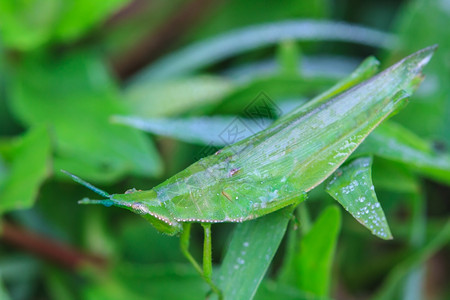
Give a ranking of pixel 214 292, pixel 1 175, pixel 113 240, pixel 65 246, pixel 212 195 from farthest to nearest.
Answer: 1. pixel 113 240
2. pixel 65 246
3. pixel 1 175
4. pixel 214 292
5. pixel 212 195

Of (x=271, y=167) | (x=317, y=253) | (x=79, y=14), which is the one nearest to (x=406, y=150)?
(x=317, y=253)

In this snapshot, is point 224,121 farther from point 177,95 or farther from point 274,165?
point 274,165

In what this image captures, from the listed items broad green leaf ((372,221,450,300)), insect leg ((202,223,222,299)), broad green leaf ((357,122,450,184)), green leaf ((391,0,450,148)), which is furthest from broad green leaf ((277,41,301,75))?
insect leg ((202,223,222,299))

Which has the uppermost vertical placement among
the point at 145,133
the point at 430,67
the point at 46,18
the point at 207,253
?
the point at 430,67

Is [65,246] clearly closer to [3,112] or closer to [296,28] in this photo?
[3,112]

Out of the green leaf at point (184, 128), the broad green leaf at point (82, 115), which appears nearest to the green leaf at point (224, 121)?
the green leaf at point (184, 128)

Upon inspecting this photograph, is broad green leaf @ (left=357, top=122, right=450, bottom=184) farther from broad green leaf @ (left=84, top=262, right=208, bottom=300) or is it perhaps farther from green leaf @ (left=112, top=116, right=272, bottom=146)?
broad green leaf @ (left=84, top=262, right=208, bottom=300)

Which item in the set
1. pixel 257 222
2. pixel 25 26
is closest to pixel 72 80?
pixel 25 26
